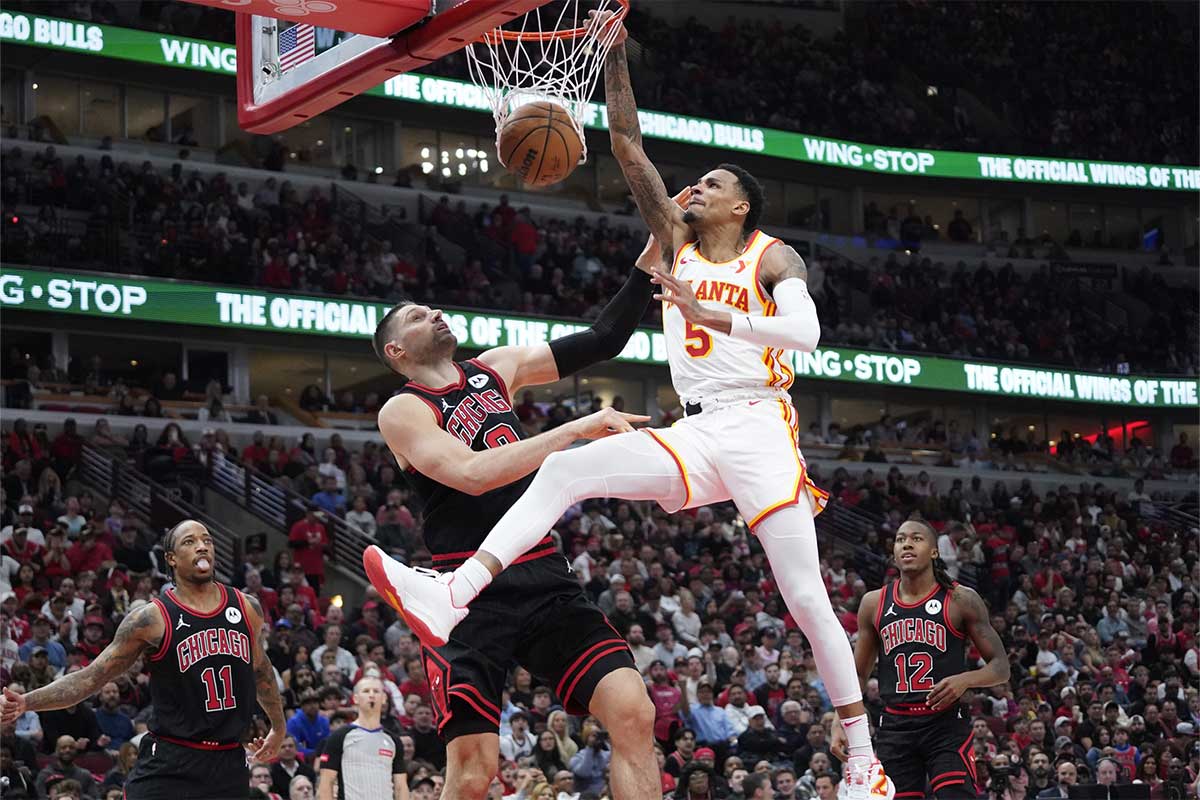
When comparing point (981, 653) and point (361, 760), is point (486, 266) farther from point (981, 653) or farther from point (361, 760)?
point (981, 653)

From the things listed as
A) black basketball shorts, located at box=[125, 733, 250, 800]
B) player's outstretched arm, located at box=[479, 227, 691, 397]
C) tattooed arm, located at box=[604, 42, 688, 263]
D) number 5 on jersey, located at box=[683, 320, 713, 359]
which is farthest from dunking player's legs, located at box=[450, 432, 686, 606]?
black basketball shorts, located at box=[125, 733, 250, 800]

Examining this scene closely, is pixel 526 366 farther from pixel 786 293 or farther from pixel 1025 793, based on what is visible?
pixel 1025 793

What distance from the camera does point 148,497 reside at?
1945 cm

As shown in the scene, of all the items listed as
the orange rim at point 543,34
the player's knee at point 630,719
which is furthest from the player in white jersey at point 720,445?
the player's knee at point 630,719

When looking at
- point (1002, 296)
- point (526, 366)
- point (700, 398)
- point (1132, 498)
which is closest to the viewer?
point (700, 398)

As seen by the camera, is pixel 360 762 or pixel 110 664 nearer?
pixel 110 664

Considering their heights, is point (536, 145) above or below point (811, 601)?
above

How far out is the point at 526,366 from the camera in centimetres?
695

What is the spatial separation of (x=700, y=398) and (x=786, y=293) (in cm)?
58

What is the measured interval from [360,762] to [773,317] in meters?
4.95

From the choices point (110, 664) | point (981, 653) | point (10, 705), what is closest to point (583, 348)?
point (110, 664)

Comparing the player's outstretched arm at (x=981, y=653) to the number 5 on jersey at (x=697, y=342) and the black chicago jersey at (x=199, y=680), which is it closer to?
the number 5 on jersey at (x=697, y=342)

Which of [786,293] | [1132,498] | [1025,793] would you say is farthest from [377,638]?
[1132,498]

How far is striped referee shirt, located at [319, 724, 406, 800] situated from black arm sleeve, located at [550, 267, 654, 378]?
3.76 m
